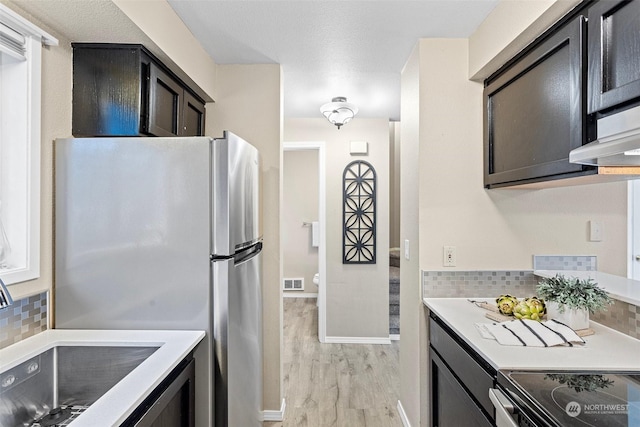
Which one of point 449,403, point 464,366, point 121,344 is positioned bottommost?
point 449,403

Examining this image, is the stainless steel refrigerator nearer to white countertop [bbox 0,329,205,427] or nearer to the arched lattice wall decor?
white countertop [bbox 0,329,205,427]

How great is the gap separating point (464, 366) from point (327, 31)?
5.94 feet

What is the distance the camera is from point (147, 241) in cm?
164

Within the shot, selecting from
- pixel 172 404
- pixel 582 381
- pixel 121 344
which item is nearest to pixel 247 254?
pixel 121 344

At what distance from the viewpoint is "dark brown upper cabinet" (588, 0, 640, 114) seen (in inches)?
45.6

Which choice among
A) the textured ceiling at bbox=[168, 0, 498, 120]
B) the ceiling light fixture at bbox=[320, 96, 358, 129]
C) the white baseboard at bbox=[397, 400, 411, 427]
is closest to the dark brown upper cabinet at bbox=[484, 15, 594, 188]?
the textured ceiling at bbox=[168, 0, 498, 120]

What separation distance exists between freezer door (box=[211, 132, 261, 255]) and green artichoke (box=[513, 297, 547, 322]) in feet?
4.38

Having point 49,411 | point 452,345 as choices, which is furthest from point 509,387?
point 49,411

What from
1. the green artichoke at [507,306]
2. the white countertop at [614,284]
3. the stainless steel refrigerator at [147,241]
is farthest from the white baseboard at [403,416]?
the stainless steel refrigerator at [147,241]

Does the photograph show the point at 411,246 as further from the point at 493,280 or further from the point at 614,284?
the point at 614,284

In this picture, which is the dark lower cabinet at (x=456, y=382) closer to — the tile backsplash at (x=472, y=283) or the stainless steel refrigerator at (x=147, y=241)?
the tile backsplash at (x=472, y=283)

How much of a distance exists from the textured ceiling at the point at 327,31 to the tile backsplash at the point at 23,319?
146 cm

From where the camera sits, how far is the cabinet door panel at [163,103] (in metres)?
1.89

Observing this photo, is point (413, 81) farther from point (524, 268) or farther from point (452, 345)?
point (452, 345)
